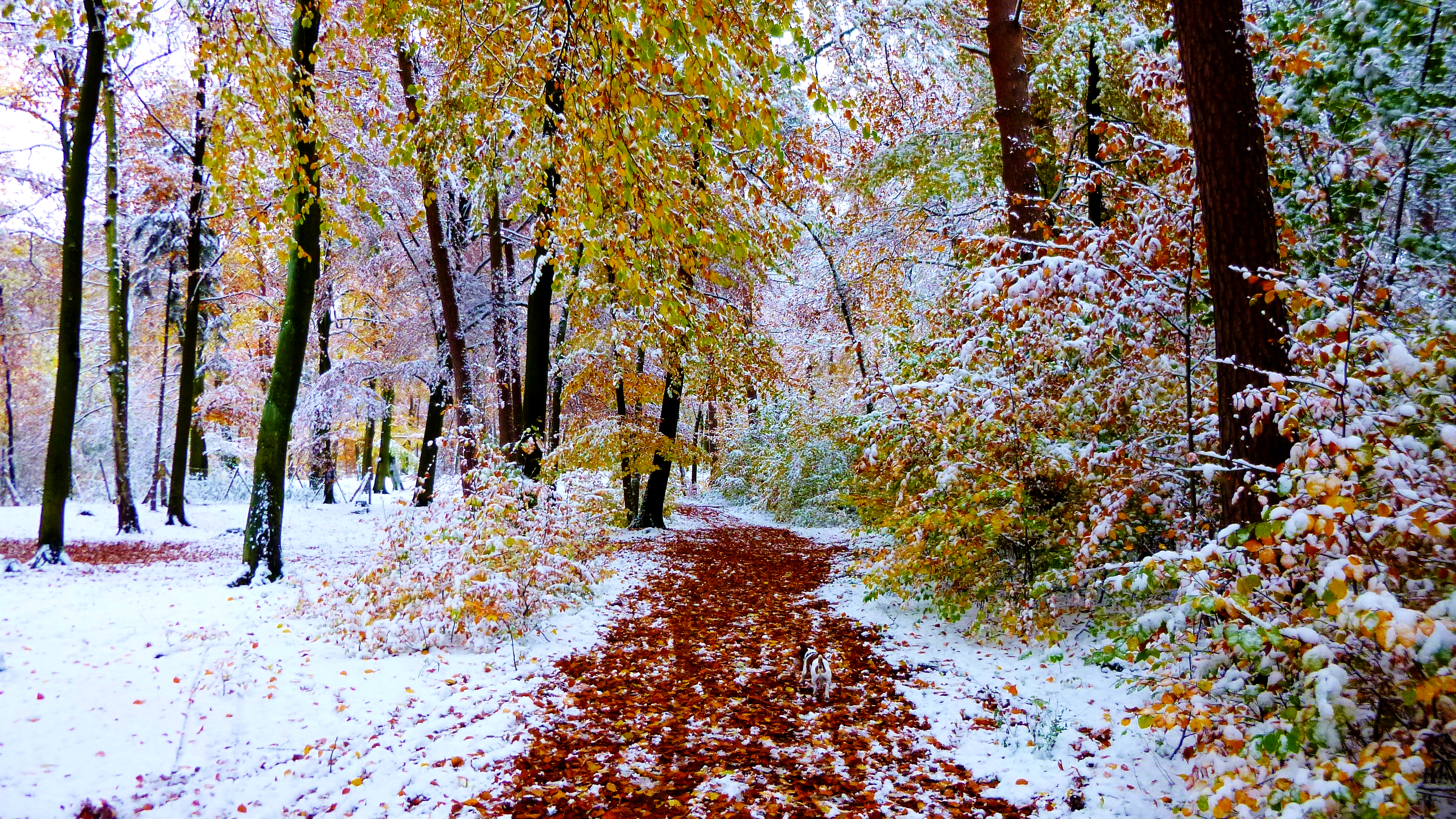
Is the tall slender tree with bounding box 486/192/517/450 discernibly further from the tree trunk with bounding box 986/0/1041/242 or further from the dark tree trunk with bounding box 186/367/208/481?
the dark tree trunk with bounding box 186/367/208/481

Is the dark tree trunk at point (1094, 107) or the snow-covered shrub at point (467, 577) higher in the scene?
the dark tree trunk at point (1094, 107)

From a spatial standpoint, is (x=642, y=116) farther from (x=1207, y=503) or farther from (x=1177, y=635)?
(x=1207, y=503)

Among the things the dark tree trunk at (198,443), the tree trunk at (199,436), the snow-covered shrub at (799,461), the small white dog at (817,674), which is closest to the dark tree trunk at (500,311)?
the snow-covered shrub at (799,461)

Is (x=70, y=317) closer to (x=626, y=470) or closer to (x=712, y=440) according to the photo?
(x=626, y=470)

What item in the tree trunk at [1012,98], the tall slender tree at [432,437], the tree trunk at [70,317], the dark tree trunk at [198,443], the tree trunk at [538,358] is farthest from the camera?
the dark tree trunk at [198,443]

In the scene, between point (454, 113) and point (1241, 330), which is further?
point (454, 113)

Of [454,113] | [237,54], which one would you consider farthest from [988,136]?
[237,54]

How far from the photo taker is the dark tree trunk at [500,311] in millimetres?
11930

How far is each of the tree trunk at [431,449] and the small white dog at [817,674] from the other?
5.51m

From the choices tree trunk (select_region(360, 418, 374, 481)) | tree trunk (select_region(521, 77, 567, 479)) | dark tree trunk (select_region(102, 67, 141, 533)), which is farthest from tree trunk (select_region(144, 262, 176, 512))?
tree trunk (select_region(521, 77, 567, 479))

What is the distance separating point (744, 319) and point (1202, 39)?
29.3 ft

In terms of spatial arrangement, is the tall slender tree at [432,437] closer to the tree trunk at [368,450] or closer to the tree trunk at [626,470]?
the tree trunk at [368,450]

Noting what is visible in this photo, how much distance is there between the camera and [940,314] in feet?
23.6

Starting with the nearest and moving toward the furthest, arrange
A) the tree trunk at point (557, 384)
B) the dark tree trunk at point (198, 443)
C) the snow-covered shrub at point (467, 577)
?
the snow-covered shrub at point (467, 577) → the tree trunk at point (557, 384) → the dark tree trunk at point (198, 443)
